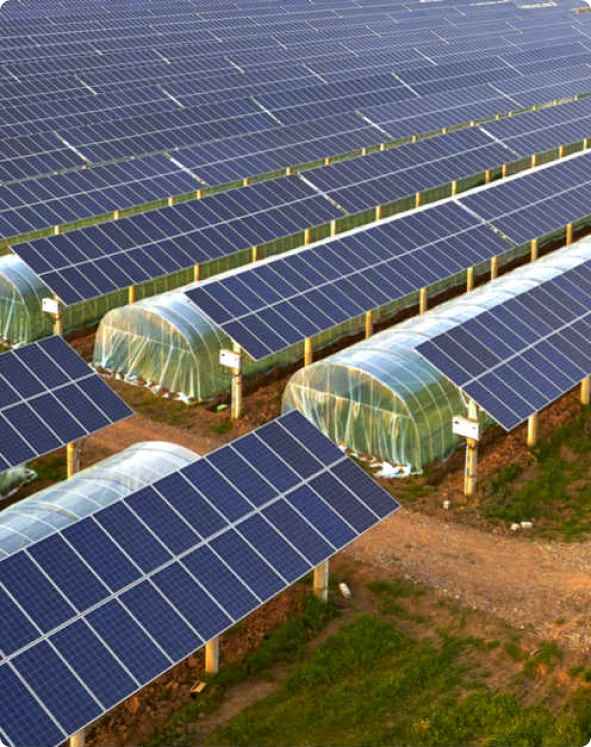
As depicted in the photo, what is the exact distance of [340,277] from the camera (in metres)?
33.7

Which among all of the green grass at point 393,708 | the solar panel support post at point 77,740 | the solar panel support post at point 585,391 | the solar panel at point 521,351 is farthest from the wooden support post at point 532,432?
the solar panel support post at point 77,740

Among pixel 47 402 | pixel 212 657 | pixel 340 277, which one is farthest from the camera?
pixel 340 277

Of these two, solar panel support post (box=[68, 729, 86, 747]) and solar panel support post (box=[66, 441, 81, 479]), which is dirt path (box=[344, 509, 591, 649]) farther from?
solar panel support post (box=[68, 729, 86, 747])

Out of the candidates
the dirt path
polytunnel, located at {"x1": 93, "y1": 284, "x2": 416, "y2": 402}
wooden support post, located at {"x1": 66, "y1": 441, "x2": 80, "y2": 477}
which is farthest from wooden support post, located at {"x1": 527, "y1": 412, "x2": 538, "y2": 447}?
wooden support post, located at {"x1": 66, "y1": 441, "x2": 80, "y2": 477}

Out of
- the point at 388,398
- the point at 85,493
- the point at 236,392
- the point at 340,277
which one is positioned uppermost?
the point at 85,493

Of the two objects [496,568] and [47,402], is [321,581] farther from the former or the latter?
[47,402]

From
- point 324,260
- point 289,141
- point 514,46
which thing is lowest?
point 514,46

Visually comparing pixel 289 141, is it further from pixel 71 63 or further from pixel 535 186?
pixel 71 63

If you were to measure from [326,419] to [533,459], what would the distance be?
6078 mm

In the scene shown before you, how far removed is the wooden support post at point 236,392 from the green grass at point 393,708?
12172 millimetres

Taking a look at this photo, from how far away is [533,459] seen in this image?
95.0ft

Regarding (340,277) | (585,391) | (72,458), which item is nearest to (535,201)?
(340,277)

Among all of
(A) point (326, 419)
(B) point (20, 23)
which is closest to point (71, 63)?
(B) point (20, 23)

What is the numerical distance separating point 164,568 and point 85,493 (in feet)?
13.6
